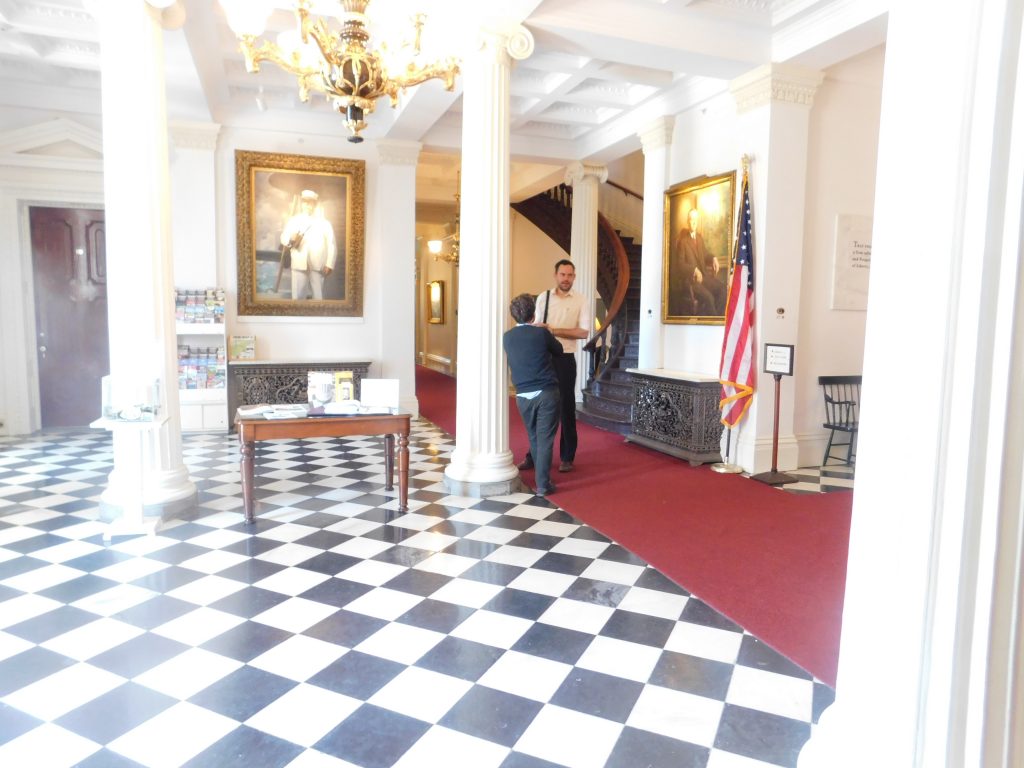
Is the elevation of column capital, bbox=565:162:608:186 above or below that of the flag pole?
above

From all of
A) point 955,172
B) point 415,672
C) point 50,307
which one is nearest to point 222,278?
point 50,307

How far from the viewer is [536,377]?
17.3 ft

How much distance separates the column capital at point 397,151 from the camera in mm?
8773

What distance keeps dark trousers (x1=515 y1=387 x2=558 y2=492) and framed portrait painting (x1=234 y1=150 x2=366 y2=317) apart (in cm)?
444

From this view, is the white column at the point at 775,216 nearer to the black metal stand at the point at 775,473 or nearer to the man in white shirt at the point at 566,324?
the black metal stand at the point at 775,473

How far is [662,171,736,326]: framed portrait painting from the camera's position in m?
6.75

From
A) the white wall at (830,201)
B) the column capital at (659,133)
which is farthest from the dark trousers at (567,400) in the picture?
the column capital at (659,133)

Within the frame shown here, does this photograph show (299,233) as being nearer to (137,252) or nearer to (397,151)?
(397,151)

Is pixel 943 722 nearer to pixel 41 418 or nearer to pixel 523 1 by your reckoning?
pixel 523 1

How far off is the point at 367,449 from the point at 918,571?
6347 millimetres

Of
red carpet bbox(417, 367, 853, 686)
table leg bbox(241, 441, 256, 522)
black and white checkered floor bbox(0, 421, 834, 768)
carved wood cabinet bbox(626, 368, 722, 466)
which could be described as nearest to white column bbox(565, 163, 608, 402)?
carved wood cabinet bbox(626, 368, 722, 466)

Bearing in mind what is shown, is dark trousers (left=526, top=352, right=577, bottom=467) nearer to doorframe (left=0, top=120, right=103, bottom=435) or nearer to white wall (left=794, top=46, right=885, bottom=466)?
white wall (left=794, top=46, right=885, bottom=466)

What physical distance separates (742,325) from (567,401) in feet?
5.81

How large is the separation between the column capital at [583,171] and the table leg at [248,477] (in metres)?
6.89
